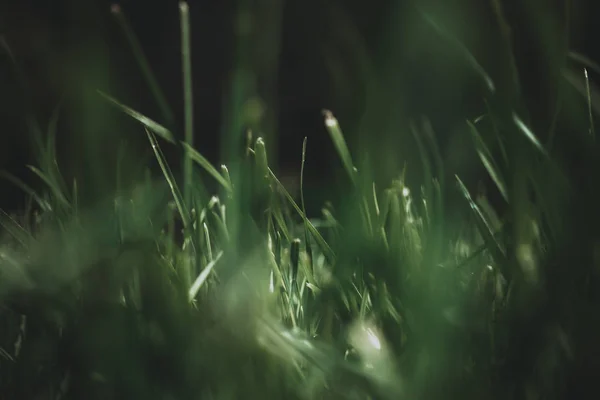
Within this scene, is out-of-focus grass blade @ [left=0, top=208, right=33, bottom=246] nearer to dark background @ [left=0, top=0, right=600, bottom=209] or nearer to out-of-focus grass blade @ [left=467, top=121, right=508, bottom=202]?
dark background @ [left=0, top=0, right=600, bottom=209]

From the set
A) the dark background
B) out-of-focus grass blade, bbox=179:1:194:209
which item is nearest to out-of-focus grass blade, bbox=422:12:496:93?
the dark background

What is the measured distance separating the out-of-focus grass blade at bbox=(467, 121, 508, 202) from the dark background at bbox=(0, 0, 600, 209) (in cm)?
3

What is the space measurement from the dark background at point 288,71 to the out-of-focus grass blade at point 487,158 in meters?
0.03

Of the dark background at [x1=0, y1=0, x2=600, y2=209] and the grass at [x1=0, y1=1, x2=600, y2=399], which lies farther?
the dark background at [x1=0, y1=0, x2=600, y2=209]

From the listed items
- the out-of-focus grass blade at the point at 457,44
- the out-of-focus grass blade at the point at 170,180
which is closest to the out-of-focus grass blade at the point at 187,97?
the out-of-focus grass blade at the point at 170,180

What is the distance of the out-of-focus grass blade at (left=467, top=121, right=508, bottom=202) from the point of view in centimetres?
39

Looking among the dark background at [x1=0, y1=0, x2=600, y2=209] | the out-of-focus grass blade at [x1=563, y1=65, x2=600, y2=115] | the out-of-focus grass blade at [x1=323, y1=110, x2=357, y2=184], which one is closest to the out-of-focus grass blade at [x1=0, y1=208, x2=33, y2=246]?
the dark background at [x1=0, y1=0, x2=600, y2=209]

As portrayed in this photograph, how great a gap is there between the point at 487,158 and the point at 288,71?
1237mm

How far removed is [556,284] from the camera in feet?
0.87

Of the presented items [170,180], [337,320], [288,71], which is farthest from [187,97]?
[288,71]

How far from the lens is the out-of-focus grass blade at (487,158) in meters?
0.39

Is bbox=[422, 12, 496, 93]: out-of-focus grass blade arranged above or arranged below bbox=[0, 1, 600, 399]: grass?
above

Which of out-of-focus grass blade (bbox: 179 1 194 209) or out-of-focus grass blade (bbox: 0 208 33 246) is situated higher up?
out-of-focus grass blade (bbox: 179 1 194 209)

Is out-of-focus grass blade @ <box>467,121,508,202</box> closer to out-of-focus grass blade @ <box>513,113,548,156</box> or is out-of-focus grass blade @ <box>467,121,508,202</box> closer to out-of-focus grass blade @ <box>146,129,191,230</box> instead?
out-of-focus grass blade @ <box>513,113,548,156</box>
